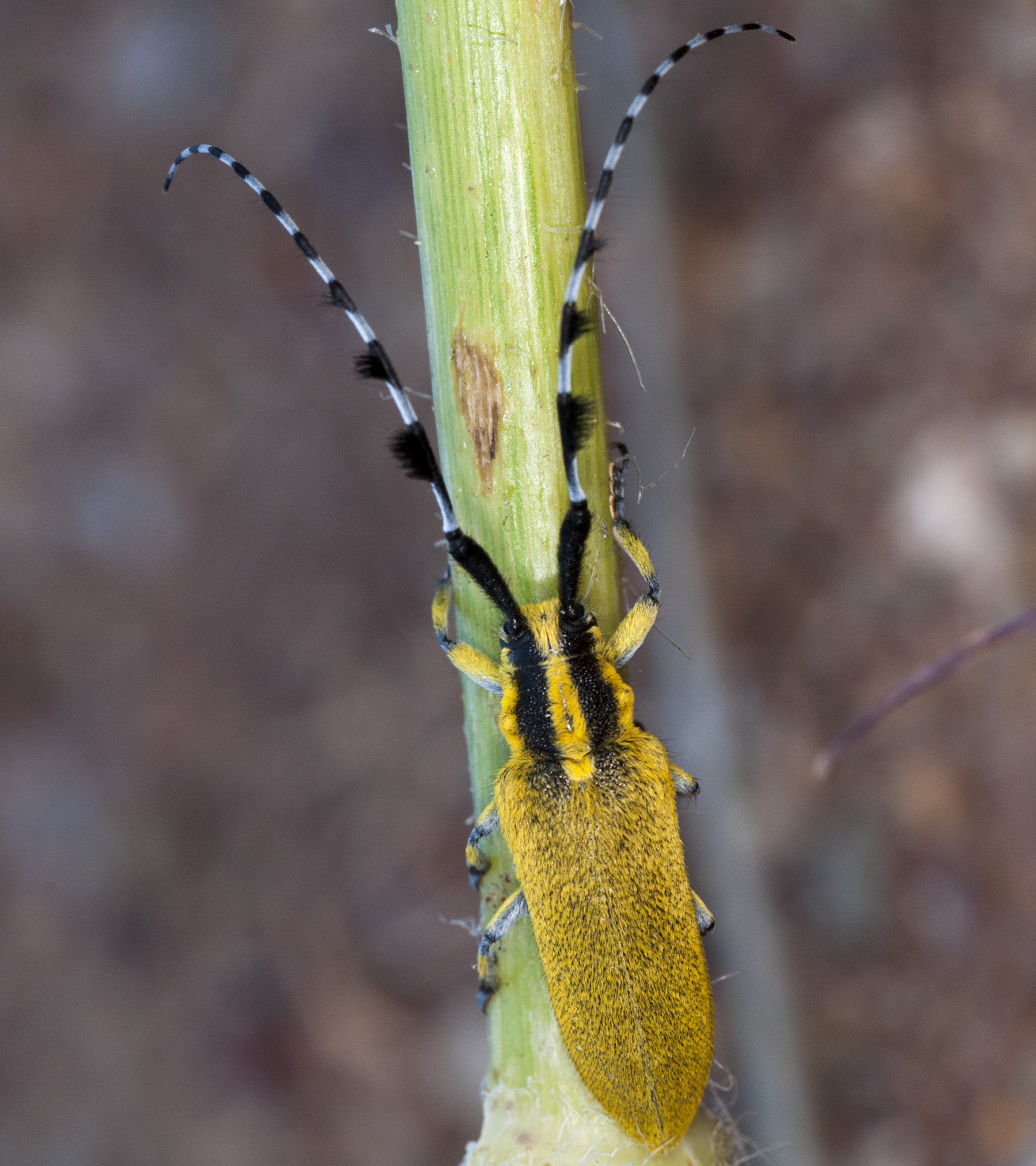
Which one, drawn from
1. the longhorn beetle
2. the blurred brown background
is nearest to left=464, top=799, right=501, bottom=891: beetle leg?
the longhorn beetle

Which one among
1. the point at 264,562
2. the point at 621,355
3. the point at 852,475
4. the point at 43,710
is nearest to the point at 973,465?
the point at 852,475

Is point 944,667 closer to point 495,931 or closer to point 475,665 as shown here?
point 475,665

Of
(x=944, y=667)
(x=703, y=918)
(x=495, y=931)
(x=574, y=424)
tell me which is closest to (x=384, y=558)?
(x=703, y=918)

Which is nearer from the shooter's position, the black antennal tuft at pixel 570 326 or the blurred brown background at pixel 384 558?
the black antennal tuft at pixel 570 326

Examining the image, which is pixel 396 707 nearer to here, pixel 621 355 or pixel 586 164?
pixel 621 355

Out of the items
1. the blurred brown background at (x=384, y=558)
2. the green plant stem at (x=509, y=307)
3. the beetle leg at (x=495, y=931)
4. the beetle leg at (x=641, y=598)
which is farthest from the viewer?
the blurred brown background at (x=384, y=558)

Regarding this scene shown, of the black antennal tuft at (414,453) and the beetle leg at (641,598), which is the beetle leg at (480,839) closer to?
the beetle leg at (641,598)

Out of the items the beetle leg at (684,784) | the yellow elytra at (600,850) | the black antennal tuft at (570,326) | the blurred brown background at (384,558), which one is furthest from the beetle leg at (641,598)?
Answer: the blurred brown background at (384,558)

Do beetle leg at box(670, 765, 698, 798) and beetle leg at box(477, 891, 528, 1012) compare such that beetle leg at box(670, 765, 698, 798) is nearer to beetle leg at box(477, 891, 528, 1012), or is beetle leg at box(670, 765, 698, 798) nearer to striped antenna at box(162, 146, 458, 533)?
beetle leg at box(477, 891, 528, 1012)
